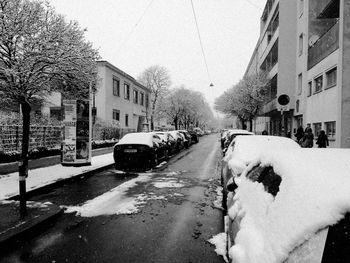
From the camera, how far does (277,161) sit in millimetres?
3010

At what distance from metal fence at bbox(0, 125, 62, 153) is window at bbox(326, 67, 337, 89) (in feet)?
49.7

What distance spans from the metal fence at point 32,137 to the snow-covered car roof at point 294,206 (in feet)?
39.2

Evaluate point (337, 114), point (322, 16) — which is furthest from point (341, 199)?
point (322, 16)

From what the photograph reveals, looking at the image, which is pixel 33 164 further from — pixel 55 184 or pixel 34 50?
pixel 34 50

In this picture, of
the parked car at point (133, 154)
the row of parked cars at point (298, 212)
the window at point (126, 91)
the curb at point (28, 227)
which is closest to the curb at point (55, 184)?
the parked car at point (133, 154)

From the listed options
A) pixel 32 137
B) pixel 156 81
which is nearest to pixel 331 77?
pixel 32 137

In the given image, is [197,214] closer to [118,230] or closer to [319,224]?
[118,230]

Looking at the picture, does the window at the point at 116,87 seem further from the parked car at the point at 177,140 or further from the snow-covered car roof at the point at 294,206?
the snow-covered car roof at the point at 294,206

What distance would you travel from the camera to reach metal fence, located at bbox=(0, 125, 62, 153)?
12422mm

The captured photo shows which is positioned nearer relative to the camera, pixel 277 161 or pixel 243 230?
pixel 243 230

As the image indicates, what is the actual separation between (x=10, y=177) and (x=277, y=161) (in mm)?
8940

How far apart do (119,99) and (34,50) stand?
84.5 ft

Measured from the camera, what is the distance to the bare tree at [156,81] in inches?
2378

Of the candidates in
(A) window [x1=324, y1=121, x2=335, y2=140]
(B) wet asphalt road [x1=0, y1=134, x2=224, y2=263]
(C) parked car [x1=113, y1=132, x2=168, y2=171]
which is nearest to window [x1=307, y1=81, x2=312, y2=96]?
(A) window [x1=324, y1=121, x2=335, y2=140]
